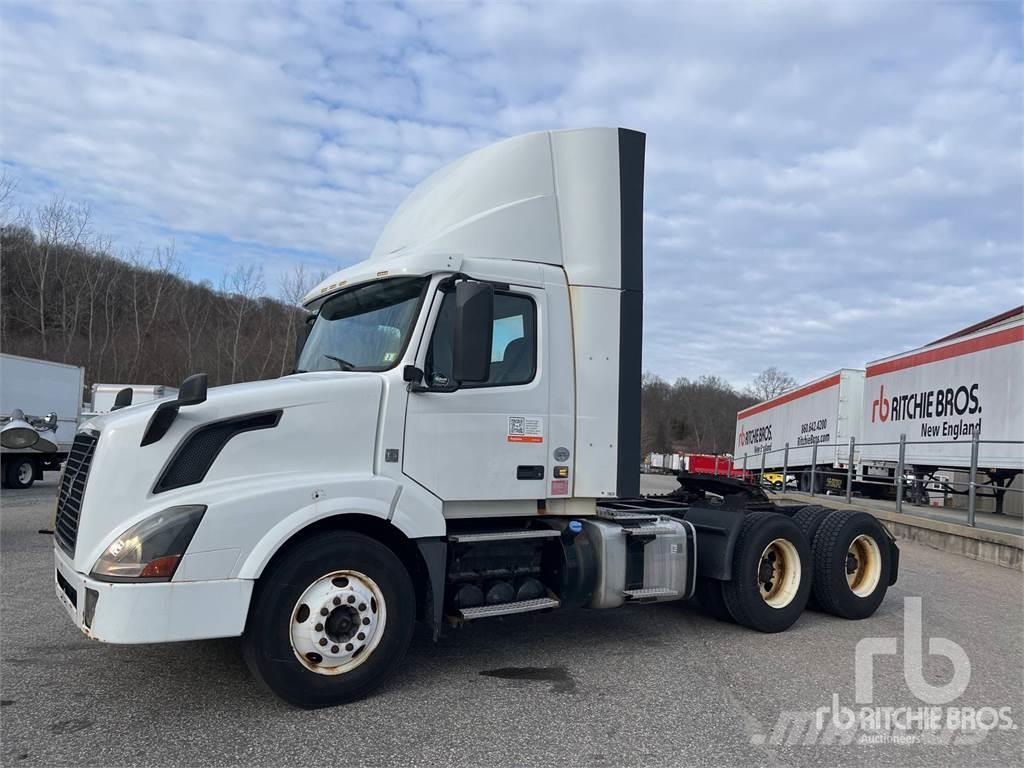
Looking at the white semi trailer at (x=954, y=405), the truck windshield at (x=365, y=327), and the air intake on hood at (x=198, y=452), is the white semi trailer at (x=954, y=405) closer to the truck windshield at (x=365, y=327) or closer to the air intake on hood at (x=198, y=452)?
the truck windshield at (x=365, y=327)

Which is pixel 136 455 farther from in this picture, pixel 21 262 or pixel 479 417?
pixel 21 262

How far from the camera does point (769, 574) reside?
6.84 metres

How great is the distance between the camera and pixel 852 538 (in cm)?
721

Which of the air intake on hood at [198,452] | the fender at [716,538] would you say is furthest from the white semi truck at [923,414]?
the air intake on hood at [198,452]

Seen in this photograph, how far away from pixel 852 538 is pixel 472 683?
4.11 m

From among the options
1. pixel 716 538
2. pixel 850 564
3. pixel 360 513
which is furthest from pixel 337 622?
pixel 850 564

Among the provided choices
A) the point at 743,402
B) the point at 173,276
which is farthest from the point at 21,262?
the point at 743,402

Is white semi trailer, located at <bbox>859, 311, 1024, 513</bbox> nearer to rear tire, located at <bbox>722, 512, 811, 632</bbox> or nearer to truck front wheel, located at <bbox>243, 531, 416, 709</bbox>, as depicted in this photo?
rear tire, located at <bbox>722, 512, 811, 632</bbox>

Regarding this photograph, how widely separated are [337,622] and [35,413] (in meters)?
19.9

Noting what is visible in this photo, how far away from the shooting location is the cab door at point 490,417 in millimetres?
5086

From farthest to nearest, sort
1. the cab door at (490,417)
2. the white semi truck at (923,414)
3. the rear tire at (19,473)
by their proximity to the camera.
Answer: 1. the rear tire at (19,473)
2. the white semi truck at (923,414)
3. the cab door at (490,417)

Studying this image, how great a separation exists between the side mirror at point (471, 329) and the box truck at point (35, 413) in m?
16.1

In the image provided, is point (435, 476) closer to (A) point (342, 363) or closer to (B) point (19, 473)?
(A) point (342, 363)

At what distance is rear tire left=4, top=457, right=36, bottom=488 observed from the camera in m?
19.0
